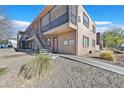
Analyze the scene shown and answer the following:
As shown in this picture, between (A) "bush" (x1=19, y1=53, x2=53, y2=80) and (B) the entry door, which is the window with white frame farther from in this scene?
(A) "bush" (x1=19, y1=53, x2=53, y2=80)

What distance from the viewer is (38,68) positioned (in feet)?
22.0

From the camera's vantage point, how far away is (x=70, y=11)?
13367 mm

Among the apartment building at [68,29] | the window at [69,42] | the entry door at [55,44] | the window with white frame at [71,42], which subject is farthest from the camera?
the entry door at [55,44]

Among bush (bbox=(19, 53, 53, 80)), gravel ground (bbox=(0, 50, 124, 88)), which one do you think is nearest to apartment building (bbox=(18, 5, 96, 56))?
bush (bbox=(19, 53, 53, 80))

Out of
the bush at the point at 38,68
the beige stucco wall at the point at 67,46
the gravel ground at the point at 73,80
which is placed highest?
the beige stucco wall at the point at 67,46

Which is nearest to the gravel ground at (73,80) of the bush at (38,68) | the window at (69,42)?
the bush at (38,68)

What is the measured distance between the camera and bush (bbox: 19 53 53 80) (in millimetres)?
6586

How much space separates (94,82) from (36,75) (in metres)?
2.49

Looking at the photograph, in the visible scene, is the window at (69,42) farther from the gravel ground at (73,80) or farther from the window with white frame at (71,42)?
the gravel ground at (73,80)

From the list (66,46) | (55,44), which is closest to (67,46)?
(66,46)

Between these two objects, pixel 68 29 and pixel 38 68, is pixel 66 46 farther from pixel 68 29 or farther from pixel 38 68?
pixel 38 68

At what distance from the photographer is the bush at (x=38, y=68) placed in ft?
21.6

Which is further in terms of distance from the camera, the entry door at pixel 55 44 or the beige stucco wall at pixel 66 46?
the entry door at pixel 55 44
